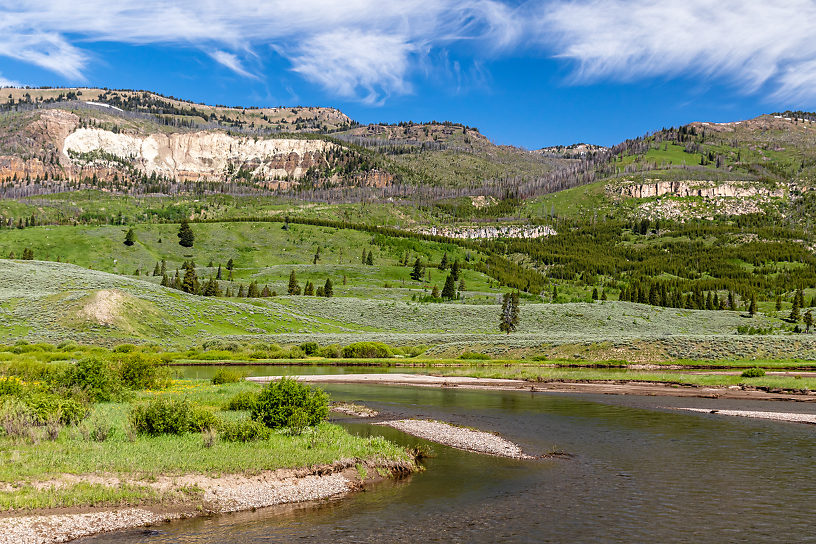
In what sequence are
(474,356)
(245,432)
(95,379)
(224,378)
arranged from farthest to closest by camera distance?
1. (474,356)
2. (224,378)
3. (95,379)
4. (245,432)

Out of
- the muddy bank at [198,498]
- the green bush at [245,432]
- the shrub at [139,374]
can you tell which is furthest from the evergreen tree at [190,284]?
the muddy bank at [198,498]

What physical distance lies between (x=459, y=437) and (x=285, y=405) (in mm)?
8429

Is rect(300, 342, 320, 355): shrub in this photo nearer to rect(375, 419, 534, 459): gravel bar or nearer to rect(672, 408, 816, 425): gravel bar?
rect(375, 419, 534, 459): gravel bar

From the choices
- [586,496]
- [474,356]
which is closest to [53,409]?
[586,496]

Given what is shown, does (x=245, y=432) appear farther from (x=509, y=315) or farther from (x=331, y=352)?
(x=509, y=315)

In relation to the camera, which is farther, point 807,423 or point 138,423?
point 807,423

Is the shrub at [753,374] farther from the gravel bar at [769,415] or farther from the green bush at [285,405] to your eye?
the green bush at [285,405]

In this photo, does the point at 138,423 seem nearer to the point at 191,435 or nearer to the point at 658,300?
the point at 191,435

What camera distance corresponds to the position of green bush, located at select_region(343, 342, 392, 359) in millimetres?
76500

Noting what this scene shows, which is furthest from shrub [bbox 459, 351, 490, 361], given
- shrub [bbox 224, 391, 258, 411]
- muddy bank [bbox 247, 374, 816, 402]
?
shrub [bbox 224, 391, 258, 411]

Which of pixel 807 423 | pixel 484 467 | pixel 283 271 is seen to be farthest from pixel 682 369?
pixel 283 271

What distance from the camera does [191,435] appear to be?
23.1m

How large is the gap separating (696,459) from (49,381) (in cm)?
3272

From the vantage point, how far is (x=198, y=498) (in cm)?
1717
